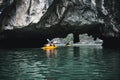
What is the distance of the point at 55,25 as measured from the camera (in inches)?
1724

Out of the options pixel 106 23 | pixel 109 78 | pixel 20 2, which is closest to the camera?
pixel 109 78

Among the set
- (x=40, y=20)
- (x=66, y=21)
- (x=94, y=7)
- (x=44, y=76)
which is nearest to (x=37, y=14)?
(x=40, y=20)

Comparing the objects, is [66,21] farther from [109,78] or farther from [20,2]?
[109,78]

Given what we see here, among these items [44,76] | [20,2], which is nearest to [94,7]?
[20,2]

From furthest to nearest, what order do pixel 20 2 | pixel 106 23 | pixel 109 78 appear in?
pixel 106 23, pixel 20 2, pixel 109 78

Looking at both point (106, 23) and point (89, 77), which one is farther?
point (106, 23)

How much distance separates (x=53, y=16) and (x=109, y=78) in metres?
27.4

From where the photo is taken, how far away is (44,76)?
16578 mm

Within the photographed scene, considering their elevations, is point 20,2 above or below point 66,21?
above

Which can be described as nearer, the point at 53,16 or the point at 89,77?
the point at 89,77

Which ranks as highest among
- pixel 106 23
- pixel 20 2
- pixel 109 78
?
pixel 20 2

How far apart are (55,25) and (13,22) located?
6042 mm

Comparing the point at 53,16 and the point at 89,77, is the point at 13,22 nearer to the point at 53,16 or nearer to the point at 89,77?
the point at 53,16

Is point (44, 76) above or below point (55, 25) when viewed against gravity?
below
